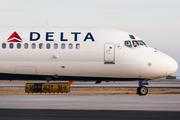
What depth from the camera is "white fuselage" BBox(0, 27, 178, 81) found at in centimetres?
2845

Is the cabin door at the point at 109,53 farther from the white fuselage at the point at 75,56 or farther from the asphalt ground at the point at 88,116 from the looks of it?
the asphalt ground at the point at 88,116

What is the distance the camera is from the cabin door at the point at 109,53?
28.6 m

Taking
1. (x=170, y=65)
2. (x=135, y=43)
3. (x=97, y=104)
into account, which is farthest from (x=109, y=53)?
(x=97, y=104)

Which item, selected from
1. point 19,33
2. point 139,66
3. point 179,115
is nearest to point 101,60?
A: point 139,66

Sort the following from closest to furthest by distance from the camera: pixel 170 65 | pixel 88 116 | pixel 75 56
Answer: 1. pixel 88 116
2. pixel 75 56
3. pixel 170 65

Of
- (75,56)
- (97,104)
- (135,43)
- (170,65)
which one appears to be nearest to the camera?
(97,104)

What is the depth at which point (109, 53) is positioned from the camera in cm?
2867

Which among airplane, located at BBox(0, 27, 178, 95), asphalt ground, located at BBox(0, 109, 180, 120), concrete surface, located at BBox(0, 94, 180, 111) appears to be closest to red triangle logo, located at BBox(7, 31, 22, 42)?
airplane, located at BBox(0, 27, 178, 95)

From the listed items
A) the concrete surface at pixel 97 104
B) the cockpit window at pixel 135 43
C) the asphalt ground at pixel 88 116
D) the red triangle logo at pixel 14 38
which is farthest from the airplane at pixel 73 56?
the asphalt ground at pixel 88 116

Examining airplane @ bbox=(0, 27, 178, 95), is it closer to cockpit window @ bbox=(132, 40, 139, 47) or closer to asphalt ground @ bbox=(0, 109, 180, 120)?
cockpit window @ bbox=(132, 40, 139, 47)

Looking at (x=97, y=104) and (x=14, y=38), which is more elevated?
(x=14, y=38)

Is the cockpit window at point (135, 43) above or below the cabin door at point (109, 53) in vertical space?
above

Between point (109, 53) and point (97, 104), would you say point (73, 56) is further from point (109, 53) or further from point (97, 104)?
point (97, 104)

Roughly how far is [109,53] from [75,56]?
2896mm
